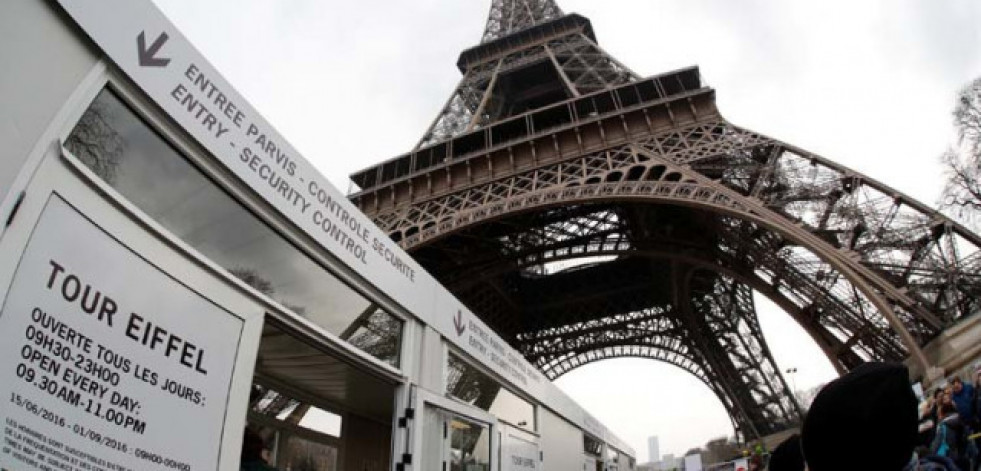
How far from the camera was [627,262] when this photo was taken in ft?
98.5

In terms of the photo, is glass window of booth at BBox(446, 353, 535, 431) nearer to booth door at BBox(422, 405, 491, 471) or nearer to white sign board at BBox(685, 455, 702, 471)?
booth door at BBox(422, 405, 491, 471)

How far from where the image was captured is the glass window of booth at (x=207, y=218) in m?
2.47

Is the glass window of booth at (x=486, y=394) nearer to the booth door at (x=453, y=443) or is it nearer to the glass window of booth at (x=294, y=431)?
the booth door at (x=453, y=443)

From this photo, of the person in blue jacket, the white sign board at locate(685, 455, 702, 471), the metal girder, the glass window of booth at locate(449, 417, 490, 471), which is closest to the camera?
the glass window of booth at locate(449, 417, 490, 471)

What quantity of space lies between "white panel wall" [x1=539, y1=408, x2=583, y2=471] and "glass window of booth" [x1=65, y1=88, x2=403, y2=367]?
4.39 meters

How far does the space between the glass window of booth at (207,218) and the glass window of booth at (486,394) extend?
1.29 metres

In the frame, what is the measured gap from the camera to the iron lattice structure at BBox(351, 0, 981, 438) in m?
14.4

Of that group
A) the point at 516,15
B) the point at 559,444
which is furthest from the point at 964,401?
the point at 516,15

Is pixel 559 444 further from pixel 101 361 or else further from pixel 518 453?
pixel 101 361

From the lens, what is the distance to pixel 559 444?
855 centimetres

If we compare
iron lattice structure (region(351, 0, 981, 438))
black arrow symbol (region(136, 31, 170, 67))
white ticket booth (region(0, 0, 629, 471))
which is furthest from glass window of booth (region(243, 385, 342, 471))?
iron lattice structure (region(351, 0, 981, 438))

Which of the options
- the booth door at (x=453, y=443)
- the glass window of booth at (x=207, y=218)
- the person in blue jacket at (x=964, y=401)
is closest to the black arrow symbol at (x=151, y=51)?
the glass window of booth at (x=207, y=218)

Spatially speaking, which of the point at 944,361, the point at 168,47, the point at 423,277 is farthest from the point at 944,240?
the point at 168,47

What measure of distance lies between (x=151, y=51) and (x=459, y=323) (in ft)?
11.7
